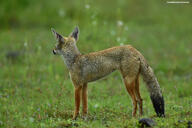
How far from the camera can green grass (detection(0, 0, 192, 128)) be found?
7.68 m

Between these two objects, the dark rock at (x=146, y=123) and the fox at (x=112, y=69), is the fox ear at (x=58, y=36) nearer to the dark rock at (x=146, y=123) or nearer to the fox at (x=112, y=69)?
the fox at (x=112, y=69)

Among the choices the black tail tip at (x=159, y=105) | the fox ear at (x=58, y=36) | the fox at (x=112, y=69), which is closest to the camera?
the black tail tip at (x=159, y=105)

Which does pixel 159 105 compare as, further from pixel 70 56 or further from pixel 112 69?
pixel 70 56

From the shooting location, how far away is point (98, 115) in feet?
25.9

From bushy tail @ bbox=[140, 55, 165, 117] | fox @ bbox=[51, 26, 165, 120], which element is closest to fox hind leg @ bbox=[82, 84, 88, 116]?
fox @ bbox=[51, 26, 165, 120]

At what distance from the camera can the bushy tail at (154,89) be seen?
7.12 metres

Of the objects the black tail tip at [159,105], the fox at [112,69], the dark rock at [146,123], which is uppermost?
the fox at [112,69]

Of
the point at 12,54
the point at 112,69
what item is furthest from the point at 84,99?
the point at 12,54

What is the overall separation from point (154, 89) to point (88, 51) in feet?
17.8

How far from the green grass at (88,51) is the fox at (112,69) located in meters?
0.40

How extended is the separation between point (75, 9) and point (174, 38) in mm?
6070

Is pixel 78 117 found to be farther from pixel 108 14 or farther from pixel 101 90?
pixel 108 14

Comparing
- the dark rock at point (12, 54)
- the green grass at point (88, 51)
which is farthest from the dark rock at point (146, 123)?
the dark rock at point (12, 54)

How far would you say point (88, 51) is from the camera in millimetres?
12398
